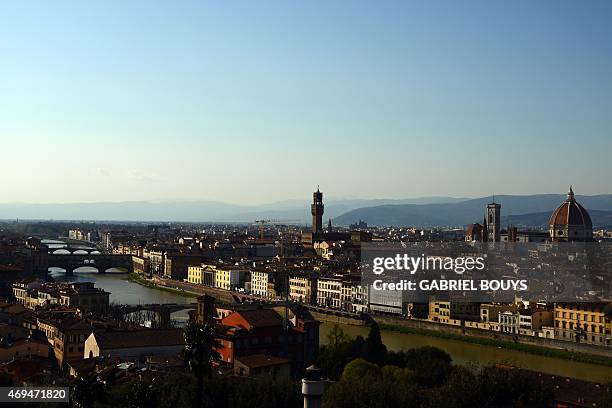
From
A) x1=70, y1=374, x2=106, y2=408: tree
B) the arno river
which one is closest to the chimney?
x1=70, y1=374, x2=106, y2=408: tree

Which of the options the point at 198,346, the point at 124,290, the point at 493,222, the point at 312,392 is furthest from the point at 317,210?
the point at 312,392

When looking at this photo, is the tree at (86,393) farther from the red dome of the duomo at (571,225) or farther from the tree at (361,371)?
the red dome of the duomo at (571,225)

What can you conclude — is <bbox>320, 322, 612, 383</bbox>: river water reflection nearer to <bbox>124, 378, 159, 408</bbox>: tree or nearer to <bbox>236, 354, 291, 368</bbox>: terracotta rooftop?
<bbox>236, 354, 291, 368</bbox>: terracotta rooftop

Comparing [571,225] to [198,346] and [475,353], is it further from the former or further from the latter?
[198,346]

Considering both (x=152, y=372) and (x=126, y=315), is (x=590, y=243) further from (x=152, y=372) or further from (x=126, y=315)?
(x=152, y=372)

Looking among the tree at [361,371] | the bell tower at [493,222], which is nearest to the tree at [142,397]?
the tree at [361,371]

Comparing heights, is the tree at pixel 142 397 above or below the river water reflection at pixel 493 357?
above

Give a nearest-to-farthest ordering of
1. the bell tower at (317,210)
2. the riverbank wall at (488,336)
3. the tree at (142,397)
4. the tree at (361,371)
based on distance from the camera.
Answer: the tree at (142,397) → the tree at (361,371) → the riverbank wall at (488,336) → the bell tower at (317,210)

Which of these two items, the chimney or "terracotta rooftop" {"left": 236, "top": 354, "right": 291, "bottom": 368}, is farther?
"terracotta rooftop" {"left": 236, "top": 354, "right": 291, "bottom": 368}
